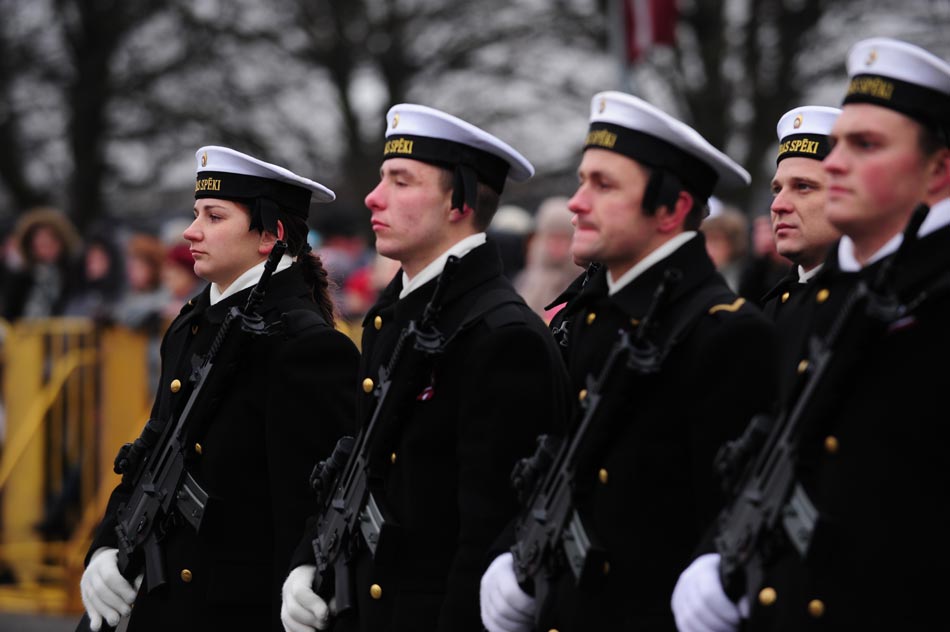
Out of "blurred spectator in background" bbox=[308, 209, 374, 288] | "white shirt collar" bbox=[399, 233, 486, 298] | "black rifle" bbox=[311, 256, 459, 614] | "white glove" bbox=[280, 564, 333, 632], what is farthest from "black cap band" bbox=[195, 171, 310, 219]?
"blurred spectator in background" bbox=[308, 209, 374, 288]

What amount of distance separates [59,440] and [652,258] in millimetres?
6420

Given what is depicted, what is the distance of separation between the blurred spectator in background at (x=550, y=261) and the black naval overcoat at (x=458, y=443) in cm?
391

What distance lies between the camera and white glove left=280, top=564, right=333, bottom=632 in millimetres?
4977

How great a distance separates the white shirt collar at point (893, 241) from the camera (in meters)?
3.79

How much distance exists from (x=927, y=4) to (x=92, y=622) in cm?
1552

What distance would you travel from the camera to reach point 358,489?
5.00 metres

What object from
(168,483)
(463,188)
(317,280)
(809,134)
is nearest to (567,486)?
(463,188)

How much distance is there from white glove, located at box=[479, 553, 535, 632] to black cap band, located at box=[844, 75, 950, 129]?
1.45 meters

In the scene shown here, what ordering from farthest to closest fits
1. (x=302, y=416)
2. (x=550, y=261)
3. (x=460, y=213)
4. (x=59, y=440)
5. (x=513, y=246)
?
(x=513, y=246), (x=59, y=440), (x=550, y=261), (x=302, y=416), (x=460, y=213)

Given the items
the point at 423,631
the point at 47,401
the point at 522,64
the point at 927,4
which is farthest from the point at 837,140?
the point at 522,64

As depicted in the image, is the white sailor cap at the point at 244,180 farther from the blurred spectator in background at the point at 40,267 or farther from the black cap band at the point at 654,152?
the blurred spectator in background at the point at 40,267

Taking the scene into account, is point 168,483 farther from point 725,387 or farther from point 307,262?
point 725,387

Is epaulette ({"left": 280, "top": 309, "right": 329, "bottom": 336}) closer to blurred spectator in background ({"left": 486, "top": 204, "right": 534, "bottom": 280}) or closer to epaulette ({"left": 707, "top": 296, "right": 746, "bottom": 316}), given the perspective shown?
epaulette ({"left": 707, "top": 296, "right": 746, "bottom": 316})

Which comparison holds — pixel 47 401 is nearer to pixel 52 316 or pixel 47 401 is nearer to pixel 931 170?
pixel 52 316
